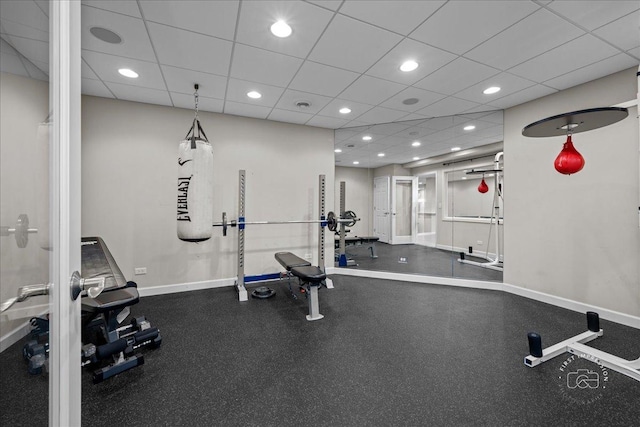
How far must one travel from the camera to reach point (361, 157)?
5.93 metres

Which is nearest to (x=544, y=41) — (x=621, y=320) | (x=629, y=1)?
(x=629, y=1)

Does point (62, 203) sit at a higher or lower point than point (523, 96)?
lower

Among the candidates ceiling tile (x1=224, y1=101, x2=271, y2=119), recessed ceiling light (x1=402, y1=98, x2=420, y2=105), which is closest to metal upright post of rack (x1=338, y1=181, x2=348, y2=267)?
recessed ceiling light (x1=402, y1=98, x2=420, y2=105)

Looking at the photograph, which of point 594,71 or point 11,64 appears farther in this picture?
point 594,71

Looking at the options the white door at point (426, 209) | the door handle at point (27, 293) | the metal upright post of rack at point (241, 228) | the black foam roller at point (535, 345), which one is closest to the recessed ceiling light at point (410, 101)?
the metal upright post of rack at point (241, 228)

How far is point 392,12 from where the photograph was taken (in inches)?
78.6

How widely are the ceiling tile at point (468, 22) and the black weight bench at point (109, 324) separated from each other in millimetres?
2995

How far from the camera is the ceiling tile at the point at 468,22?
1.94 meters

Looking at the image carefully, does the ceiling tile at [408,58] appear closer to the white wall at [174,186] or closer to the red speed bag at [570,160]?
the red speed bag at [570,160]

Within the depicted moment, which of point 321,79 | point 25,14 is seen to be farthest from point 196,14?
point 25,14

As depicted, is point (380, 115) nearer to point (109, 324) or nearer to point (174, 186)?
point (174, 186)

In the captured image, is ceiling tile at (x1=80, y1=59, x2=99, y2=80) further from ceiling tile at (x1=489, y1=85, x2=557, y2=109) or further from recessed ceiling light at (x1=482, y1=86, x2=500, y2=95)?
ceiling tile at (x1=489, y1=85, x2=557, y2=109)

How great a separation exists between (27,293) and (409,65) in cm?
313

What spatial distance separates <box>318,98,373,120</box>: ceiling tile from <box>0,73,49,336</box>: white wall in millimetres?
3235
